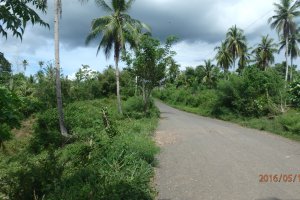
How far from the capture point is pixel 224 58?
54438mm

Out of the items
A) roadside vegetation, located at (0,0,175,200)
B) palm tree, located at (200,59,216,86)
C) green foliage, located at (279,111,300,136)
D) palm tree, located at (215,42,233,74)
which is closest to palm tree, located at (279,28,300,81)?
palm tree, located at (215,42,233,74)

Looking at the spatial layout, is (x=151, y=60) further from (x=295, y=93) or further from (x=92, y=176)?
(x=92, y=176)

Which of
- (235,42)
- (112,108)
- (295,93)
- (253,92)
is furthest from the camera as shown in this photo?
(235,42)

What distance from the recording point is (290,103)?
83.3 ft

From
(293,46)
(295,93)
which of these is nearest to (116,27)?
(295,93)

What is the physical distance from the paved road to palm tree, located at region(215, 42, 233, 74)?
126ft

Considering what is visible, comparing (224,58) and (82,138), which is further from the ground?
(224,58)

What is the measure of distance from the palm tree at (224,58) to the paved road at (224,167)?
38.3 meters

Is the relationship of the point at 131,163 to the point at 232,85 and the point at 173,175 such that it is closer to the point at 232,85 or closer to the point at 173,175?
the point at 173,175

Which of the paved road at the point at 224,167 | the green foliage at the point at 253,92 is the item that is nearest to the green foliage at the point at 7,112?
the paved road at the point at 224,167

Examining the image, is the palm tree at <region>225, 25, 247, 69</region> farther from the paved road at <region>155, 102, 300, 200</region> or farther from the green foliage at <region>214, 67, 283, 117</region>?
the paved road at <region>155, 102, 300, 200</region>
